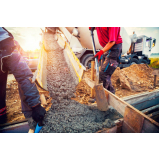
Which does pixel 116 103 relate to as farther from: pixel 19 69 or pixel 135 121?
pixel 19 69

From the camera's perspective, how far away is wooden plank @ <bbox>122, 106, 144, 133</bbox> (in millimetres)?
761

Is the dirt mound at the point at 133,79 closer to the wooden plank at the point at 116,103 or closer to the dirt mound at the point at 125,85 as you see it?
the dirt mound at the point at 125,85

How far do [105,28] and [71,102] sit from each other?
1138mm

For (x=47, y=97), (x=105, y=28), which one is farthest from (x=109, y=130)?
(x=47, y=97)

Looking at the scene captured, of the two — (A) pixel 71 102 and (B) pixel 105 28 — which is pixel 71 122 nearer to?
(A) pixel 71 102

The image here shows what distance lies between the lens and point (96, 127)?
2.79 feet

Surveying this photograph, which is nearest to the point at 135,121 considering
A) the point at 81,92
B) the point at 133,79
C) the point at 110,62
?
the point at 110,62

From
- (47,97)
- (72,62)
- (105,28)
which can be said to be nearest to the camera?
(105,28)

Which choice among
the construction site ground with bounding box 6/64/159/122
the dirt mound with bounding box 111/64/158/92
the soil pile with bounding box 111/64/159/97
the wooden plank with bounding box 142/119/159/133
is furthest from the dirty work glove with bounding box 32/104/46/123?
the dirt mound with bounding box 111/64/158/92

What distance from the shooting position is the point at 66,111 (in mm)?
1073

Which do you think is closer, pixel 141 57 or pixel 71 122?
pixel 71 122

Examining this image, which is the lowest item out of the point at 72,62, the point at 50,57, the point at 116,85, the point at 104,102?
the point at 116,85

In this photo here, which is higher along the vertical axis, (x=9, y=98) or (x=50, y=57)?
(x=50, y=57)

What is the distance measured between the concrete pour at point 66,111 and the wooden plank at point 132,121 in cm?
15
